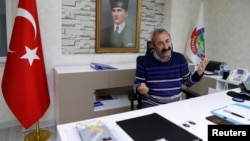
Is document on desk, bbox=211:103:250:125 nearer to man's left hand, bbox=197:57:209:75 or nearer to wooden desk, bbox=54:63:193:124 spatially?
man's left hand, bbox=197:57:209:75

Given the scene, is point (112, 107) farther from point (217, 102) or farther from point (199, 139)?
point (199, 139)

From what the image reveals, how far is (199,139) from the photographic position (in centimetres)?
88

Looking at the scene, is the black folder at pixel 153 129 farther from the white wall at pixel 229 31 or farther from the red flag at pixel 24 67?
the white wall at pixel 229 31

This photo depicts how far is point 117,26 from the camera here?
269 cm

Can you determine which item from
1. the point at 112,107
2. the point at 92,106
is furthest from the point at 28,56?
the point at 112,107

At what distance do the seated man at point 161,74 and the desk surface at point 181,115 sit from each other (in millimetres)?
366

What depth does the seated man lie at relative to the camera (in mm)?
1733

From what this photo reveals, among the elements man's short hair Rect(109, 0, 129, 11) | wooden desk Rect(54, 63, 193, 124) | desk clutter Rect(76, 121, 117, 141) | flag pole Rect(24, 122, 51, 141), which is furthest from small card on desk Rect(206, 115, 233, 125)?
man's short hair Rect(109, 0, 129, 11)

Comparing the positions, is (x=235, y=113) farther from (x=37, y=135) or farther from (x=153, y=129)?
(x=37, y=135)

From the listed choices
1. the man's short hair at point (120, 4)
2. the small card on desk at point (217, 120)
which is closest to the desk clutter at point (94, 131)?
the small card on desk at point (217, 120)

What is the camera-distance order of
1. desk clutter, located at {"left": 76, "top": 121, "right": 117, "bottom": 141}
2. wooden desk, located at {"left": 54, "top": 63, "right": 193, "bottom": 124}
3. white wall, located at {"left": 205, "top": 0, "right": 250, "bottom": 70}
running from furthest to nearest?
white wall, located at {"left": 205, "top": 0, "right": 250, "bottom": 70}, wooden desk, located at {"left": 54, "top": 63, "right": 193, "bottom": 124}, desk clutter, located at {"left": 76, "top": 121, "right": 117, "bottom": 141}

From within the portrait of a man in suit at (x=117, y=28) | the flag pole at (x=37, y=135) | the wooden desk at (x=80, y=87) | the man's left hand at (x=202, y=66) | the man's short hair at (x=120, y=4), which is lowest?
the flag pole at (x=37, y=135)

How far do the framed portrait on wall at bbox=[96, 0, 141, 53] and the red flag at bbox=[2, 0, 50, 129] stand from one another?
2.76 feet

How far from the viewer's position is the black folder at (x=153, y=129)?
0.88 metres
